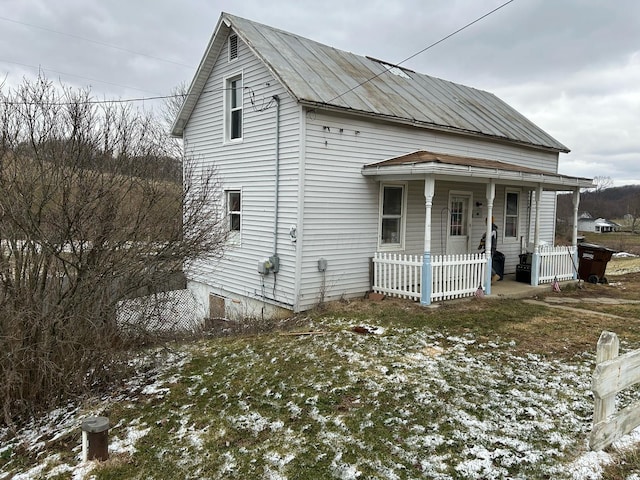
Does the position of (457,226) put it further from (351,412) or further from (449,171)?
(351,412)

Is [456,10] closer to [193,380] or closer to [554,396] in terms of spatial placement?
[554,396]

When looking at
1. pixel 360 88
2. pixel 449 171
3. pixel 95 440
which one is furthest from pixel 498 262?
pixel 95 440

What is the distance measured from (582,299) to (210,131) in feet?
34.1

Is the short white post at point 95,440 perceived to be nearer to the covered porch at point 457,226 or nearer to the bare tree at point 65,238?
the bare tree at point 65,238

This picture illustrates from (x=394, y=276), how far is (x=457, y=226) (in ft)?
11.4

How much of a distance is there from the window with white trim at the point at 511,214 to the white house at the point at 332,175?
408 mm

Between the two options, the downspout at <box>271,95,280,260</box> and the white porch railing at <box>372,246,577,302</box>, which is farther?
the downspout at <box>271,95,280,260</box>

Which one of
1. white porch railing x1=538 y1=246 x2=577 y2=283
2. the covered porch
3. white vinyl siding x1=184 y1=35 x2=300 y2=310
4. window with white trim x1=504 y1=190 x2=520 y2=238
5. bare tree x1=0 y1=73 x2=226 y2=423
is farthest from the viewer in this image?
→ window with white trim x1=504 y1=190 x2=520 y2=238

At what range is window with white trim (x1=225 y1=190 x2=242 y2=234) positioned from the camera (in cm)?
1138

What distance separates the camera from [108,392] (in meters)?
5.59

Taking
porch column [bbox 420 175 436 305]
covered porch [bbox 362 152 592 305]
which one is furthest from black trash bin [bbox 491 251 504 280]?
porch column [bbox 420 175 436 305]

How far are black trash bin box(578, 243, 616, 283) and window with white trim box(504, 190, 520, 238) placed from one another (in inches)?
74.0

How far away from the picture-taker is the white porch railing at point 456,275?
9.52m

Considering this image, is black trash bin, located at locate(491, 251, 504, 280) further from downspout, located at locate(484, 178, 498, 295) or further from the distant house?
the distant house
